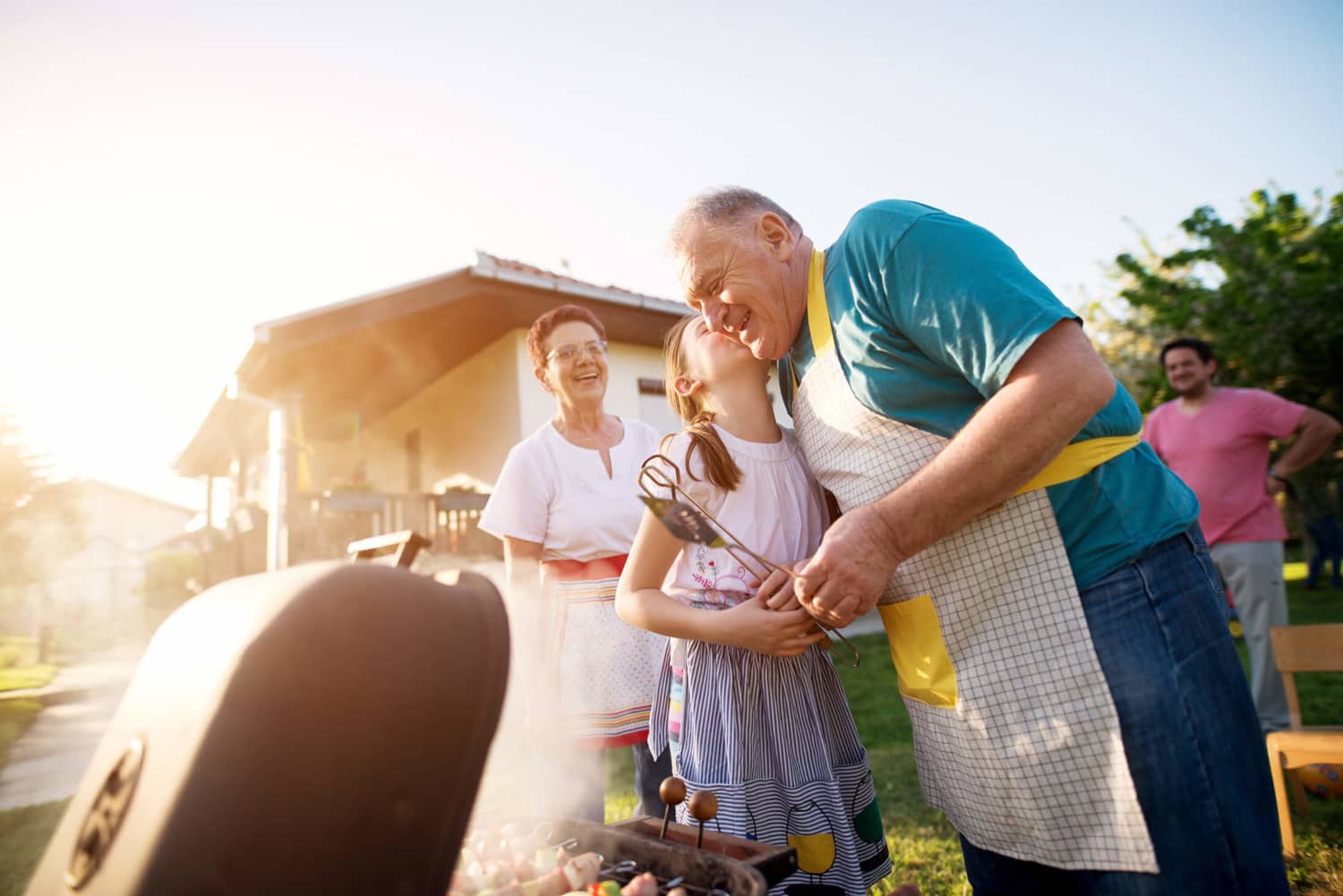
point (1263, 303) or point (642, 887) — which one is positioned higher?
point (1263, 303)

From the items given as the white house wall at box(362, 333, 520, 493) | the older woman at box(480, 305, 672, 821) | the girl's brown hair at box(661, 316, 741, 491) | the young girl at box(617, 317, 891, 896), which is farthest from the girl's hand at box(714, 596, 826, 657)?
the white house wall at box(362, 333, 520, 493)

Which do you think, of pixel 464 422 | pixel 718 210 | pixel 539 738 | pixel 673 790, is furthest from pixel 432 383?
pixel 673 790

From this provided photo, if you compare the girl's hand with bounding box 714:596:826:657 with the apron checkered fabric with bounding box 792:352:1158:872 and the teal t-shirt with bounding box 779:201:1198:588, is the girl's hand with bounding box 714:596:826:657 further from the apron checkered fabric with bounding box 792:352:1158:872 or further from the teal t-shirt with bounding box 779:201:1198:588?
the teal t-shirt with bounding box 779:201:1198:588

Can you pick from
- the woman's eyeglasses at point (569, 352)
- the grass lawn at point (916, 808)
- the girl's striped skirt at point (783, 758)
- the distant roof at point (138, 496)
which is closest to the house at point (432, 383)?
the grass lawn at point (916, 808)

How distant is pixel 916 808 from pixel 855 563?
3085 mm

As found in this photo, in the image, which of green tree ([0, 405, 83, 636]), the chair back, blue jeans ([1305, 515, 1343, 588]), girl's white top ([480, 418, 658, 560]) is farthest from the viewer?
green tree ([0, 405, 83, 636])

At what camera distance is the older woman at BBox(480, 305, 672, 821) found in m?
2.57

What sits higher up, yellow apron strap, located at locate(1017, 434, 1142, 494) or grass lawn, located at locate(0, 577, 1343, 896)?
yellow apron strap, located at locate(1017, 434, 1142, 494)

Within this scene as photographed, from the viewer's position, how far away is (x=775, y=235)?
5.34ft

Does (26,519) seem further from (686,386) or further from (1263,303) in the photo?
(1263,303)

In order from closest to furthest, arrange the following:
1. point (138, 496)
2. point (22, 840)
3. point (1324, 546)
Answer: point (22, 840) < point (1324, 546) < point (138, 496)

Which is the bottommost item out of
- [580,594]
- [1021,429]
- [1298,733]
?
[1298,733]

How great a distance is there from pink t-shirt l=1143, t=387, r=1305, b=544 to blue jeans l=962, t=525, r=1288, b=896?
3865 millimetres

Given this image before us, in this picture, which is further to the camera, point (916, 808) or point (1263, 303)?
point (1263, 303)
